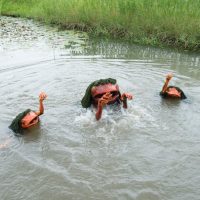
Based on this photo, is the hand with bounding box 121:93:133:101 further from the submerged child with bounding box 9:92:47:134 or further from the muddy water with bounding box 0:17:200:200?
the submerged child with bounding box 9:92:47:134

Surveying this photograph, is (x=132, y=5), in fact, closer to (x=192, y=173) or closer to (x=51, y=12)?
(x=51, y=12)

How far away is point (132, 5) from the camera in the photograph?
13.6 meters

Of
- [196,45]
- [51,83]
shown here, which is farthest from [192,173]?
[196,45]

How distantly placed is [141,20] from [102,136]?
26.0 ft

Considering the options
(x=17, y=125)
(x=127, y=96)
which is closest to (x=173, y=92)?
(x=127, y=96)

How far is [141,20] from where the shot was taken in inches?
524

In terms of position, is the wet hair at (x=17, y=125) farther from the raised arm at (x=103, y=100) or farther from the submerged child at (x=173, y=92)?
the submerged child at (x=173, y=92)

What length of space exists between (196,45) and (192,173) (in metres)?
7.31

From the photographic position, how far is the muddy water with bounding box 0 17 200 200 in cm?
508

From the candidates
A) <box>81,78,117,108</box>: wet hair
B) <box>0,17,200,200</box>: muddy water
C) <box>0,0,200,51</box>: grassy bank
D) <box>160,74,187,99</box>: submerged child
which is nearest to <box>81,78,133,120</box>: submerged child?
<box>81,78,117,108</box>: wet hair

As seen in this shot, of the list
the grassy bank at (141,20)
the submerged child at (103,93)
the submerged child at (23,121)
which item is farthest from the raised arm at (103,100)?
the grassy bank at (141,20)

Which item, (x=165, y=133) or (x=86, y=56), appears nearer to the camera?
(x=165, y=133)

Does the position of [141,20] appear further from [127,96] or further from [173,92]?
[127,96]

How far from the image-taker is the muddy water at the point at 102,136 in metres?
5.08
